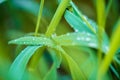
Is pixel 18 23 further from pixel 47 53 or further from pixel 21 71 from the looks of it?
pixel 21 71

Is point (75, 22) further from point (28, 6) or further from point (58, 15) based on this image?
point (28, 6)

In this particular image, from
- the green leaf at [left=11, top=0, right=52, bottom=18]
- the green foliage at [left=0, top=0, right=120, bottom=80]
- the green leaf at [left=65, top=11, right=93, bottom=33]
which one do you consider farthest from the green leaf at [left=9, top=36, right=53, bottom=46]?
the green leaf at [left=11, top=0, right=52, bottom=18]

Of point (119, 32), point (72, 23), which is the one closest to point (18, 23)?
point (72, 23)

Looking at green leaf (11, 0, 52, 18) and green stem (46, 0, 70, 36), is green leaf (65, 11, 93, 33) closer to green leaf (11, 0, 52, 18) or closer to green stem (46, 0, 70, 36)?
green stem (46, 0, 70, 36)

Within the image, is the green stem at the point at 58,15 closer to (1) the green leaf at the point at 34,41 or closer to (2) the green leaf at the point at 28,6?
(1) the green leaf at the point at 34,41

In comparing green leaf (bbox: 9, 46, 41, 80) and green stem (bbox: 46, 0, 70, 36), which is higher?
green stem (bbox: 46, 0, 70, 36)

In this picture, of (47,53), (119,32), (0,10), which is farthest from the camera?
(0,10)

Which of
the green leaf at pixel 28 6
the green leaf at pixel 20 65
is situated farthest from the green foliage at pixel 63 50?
the green leaf at pixel 28 6

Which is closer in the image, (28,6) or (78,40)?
(78,40)

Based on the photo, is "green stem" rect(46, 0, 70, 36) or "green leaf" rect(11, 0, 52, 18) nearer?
"green stem" rect(46, 0, 70, 36)

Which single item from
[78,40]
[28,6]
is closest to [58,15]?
[78,40]

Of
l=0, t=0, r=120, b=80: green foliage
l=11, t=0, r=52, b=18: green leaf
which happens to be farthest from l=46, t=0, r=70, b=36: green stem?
l=11, t=0, r=52, b=18: green leaf
